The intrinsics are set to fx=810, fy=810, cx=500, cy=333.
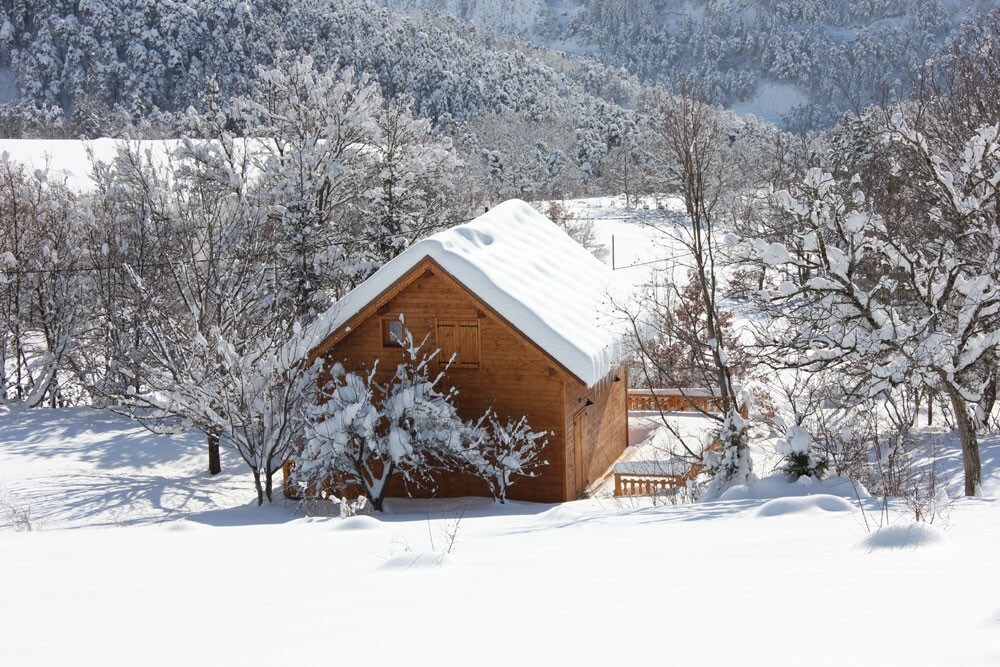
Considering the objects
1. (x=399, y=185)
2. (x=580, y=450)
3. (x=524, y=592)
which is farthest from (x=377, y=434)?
(x=399, y=185)

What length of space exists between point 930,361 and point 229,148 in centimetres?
2010

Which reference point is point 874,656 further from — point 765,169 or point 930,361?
point 765,169

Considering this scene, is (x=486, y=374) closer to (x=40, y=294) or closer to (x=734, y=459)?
(x=734, y=459)

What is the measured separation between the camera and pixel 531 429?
52.4 ft

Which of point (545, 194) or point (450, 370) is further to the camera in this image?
point (545, 194)

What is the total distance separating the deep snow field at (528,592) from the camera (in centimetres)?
340

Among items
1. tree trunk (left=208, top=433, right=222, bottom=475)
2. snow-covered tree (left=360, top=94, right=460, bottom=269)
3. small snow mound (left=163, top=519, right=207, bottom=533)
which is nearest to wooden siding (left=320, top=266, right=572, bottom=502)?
tree trunk (left=208, top=433, right=222, bottom=475)

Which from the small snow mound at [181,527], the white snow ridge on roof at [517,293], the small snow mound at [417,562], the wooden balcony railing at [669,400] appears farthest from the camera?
the wooden balcony railing at [669,400]

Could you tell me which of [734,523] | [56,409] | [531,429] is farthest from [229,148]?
[734,523]

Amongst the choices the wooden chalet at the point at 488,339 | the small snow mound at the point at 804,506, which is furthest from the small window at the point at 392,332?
the small snow mound at the point at 804,506

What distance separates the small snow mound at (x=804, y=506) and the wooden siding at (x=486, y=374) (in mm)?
8102

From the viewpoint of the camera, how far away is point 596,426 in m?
18.1

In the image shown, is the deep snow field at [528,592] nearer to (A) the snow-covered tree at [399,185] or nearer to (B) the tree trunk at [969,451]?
(B) the tree trunk at [969,451]

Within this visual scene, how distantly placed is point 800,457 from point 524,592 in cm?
692
